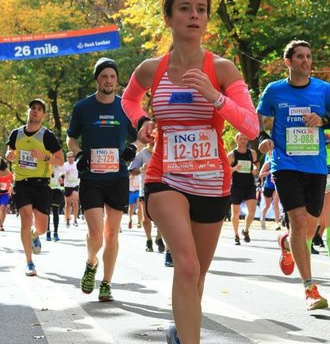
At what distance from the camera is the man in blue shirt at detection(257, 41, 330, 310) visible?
7066 millimetres

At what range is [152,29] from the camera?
1084 inches

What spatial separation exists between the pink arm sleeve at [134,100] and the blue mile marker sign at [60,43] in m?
26.0

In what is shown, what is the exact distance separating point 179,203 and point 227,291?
3.93 metres

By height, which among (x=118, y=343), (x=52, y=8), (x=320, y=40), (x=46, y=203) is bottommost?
(x=118, y=343)

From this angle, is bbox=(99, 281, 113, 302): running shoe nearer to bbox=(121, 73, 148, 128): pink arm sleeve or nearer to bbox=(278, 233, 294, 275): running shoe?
bbox=(278, 233, 294, 275): running shoe

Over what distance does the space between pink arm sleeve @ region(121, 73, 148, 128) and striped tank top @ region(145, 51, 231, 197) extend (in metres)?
0.34

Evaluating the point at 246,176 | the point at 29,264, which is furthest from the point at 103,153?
the point at 246,176

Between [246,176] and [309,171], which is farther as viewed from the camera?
[246,176]

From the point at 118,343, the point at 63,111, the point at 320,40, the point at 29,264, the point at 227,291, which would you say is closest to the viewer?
the point at 118,343

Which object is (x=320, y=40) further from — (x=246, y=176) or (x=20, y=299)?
(x=20, y=299)

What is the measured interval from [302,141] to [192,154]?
2762mm

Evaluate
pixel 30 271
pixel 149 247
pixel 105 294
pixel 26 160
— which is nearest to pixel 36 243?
pixel 30 271

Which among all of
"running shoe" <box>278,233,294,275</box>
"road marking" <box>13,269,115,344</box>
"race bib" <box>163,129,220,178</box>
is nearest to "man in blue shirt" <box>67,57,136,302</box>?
"road marking" <box>13,269,115,344</box>

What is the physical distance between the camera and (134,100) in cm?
509
